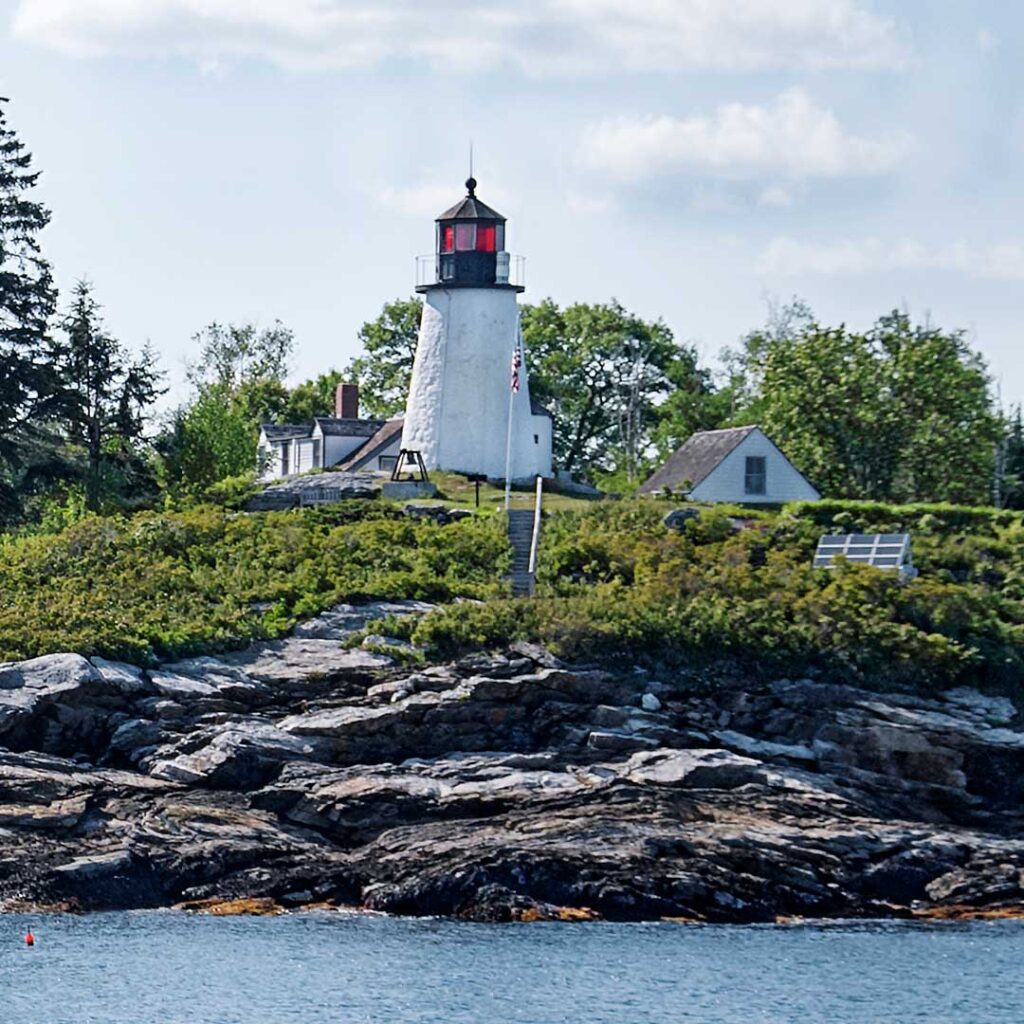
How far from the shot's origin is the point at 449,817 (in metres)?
42.0

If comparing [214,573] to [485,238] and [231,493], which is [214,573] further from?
[485,238]

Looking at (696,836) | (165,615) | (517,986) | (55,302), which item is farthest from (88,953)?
(55,302)

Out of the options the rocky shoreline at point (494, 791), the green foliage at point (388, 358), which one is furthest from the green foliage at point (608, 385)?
the rocky shoreline at point (494, 791)

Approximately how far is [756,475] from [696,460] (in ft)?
6.22

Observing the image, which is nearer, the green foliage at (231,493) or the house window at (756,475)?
the green foliage at (231,493)

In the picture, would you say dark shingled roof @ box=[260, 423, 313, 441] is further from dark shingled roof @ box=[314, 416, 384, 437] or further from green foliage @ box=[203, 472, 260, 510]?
green foliage @ box=[203, 472, 260, 510]

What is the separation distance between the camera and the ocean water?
1329 inches

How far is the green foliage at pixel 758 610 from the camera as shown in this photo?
47.6 meters

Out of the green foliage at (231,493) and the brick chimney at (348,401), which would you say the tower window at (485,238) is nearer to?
the green foliage at (231,493)

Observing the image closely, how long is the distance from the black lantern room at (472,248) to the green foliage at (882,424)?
9488mm

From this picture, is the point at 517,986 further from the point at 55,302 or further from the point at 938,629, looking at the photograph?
the point at 55,302

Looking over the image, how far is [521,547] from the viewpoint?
5584 cm

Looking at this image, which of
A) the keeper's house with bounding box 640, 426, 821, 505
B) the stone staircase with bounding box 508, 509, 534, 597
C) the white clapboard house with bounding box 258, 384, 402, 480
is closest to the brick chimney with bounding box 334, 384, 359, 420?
the white clapboard house with bounding box 258, 384, 402, 480

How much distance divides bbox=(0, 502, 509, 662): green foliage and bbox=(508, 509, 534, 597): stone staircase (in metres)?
0.38
